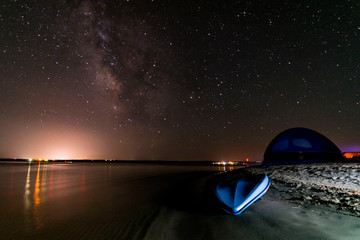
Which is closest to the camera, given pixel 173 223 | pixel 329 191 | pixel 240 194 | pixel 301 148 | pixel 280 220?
pixel 280 220

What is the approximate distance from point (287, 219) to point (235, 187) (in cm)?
182

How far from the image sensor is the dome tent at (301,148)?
57.7 ft

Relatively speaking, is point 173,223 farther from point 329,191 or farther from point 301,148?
point 301,148

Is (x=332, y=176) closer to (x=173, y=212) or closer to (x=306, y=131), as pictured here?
(x=173, y=212)

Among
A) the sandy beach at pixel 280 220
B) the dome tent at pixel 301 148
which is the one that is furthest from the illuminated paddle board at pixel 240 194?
the dome tent at pixel 301 148

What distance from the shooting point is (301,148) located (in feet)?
58.7

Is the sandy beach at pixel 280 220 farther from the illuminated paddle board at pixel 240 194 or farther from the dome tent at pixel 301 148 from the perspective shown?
the dome tent at pixel 301 148

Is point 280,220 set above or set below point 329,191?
below

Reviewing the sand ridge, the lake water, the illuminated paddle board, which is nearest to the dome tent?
→ the sand ridge

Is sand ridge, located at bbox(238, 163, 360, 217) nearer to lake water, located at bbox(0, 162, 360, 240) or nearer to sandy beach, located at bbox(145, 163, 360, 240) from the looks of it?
sandy beach, located at bbox(145, 163, 360, 240)

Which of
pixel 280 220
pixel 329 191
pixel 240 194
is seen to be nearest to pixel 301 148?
pixel 329 191

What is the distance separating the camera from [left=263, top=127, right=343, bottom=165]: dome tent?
17594 millimetres

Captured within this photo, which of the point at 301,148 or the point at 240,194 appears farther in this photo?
the point at 301,148

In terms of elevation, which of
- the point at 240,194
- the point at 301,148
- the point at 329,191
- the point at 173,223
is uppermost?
the point at 301,148
